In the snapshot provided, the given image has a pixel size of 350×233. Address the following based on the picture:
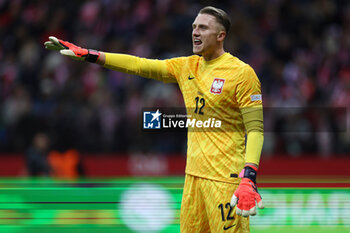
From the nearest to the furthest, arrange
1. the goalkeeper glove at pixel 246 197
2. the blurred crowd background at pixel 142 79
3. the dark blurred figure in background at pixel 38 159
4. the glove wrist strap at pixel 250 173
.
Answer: the goalkeeper glove at pixel 246 197
the glove wrist strap at pixel 250 173
the dark blurred figure in background at pixel 38 159
the blurred crowd background at pixel 142 79

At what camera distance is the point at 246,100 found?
3.94m

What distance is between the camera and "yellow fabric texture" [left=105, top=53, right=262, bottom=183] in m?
4.03

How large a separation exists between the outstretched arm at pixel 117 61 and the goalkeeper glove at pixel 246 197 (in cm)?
106

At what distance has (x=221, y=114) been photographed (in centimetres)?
411

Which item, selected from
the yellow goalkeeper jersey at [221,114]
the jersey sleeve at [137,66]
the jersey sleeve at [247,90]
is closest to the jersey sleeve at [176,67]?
the jersey sleeve at [137,66]

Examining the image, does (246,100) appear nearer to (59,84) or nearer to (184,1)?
(59,84)

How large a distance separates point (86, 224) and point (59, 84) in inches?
289

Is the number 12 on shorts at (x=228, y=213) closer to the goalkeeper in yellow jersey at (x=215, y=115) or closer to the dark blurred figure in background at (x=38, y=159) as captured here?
the goalkeeper in yellow jersey at (x=215, y=115)

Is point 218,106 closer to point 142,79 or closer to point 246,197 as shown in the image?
point 246,197

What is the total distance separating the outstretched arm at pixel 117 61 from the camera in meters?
4.07

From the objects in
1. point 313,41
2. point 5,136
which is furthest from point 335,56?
point 5,136

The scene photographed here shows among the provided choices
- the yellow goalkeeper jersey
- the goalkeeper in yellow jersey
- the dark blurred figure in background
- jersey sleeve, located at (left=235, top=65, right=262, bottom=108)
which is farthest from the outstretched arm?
the dark blurred figure in background

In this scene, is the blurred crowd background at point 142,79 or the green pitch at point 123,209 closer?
the green pitch at point 123,209

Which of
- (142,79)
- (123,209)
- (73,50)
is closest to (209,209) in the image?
(123,209)
